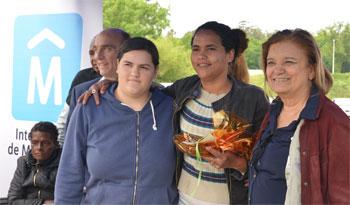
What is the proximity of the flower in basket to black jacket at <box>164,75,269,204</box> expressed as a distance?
0.29ft

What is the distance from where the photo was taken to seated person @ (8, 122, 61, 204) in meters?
4.26

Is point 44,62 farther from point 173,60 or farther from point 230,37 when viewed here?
point 173,60

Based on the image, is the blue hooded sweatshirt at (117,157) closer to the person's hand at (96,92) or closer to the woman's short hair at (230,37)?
the person's hand at (96,92)

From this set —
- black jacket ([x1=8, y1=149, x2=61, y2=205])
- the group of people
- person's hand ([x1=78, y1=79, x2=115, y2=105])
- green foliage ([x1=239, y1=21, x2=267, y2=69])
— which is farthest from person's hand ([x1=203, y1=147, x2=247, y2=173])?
black jacket ([x1=8, y1=149, x2=61, y2=205])

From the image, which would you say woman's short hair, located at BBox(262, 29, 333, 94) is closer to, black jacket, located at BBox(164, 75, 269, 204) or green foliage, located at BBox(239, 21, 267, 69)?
green foliage, located at BBox(239, 21, 267, 69)

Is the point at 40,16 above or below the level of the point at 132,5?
below

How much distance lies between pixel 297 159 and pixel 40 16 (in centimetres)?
323

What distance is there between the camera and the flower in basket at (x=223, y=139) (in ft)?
8.08

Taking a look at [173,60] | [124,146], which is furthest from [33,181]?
[173,60]

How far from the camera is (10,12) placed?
4.70 meters

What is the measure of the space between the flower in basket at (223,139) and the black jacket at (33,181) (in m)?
2.07

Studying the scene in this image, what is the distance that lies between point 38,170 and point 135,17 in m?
15.2

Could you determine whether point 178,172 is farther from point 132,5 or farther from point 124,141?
point 132,5

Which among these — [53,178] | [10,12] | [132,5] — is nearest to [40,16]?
[10,12]
